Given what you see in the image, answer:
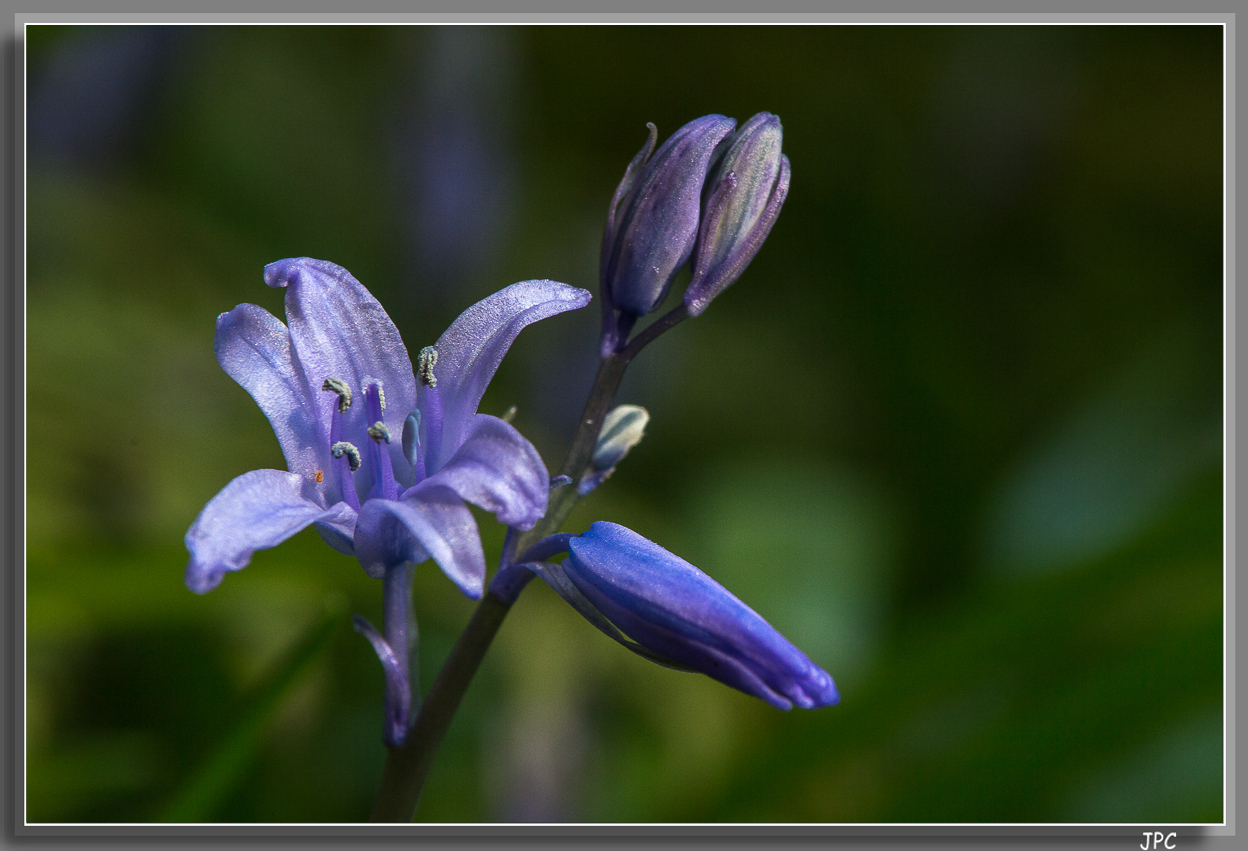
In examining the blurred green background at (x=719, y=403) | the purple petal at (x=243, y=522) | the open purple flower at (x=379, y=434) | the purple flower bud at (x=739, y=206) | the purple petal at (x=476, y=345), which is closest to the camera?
the purple petal at (x=243, y=522)

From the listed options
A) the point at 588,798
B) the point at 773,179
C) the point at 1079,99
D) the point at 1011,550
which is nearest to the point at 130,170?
the point at 588,798

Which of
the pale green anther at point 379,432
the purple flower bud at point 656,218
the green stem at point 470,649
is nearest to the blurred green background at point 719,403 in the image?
the green stem at point 470,649

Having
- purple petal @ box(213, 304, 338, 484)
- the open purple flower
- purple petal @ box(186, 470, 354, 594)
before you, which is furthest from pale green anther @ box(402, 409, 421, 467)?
purple petal @ box(186, 470, 354, 594)

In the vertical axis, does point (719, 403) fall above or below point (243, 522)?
below

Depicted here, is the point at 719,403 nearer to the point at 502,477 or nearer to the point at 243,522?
the point at 502,477

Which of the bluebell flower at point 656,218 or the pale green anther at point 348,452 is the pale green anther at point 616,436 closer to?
the bluebell flower at point 656,218

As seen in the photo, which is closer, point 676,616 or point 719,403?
point 676,616

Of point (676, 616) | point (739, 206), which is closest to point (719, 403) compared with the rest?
point (739, 206)
